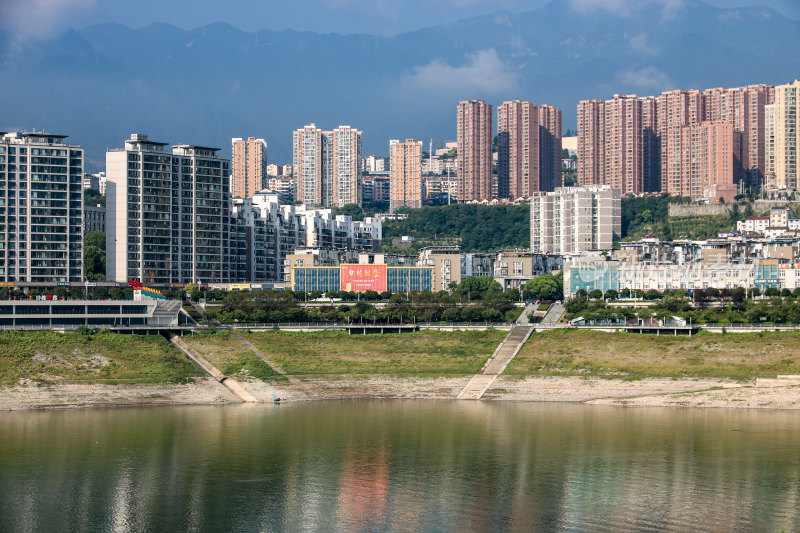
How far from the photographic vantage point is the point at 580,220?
518 feet

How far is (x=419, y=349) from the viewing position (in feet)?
275

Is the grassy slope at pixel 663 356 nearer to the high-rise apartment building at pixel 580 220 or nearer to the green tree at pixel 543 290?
the green tree at pixel 543 290

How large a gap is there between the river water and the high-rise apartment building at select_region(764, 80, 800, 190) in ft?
379

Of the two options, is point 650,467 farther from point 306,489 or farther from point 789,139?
point 789,139

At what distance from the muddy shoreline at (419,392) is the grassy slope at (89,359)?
4.54 feet

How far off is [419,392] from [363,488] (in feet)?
89.9

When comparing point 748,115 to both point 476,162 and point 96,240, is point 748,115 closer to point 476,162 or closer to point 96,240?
point 476,162

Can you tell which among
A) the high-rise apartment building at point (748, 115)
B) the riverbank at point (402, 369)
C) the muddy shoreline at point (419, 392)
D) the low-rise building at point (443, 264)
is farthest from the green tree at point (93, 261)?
the high-rise apartment building at point (748, 115)

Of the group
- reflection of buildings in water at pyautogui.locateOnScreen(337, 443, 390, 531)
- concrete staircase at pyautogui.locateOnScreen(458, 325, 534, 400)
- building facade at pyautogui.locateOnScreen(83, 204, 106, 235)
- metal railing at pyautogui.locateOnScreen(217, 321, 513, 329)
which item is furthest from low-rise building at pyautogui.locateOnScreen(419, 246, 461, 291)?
reflection of buildings in water at pyautogui.locateOnScreen(337, 443, 390, 531)

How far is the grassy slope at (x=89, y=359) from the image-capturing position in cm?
7381

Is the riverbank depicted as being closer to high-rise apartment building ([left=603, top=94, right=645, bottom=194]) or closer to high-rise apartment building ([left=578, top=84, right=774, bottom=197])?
high-rise apartment building ([left=578, top=84, right=774, bottom=197])

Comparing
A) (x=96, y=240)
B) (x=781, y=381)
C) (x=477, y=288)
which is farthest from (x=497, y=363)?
(x=96, y=240)

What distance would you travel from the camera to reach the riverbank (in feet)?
235

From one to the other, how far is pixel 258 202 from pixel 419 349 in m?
75.8
